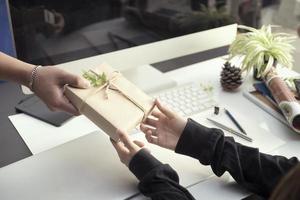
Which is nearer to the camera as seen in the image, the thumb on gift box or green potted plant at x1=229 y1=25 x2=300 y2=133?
the thumb on gift box

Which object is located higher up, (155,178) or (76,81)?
(76,81)

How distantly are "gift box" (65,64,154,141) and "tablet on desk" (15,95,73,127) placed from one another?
0.13m

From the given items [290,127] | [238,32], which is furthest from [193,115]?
[238,32]

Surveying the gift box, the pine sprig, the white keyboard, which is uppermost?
the pine sprig

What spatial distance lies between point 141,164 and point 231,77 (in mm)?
411

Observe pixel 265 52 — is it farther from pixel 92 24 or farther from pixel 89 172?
pixel 89 172

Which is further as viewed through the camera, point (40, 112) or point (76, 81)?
point (40, 112)

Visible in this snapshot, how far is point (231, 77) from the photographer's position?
885 mm

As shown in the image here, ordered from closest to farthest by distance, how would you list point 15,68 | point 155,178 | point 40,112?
point 155,178 < point 15,68 < point 40,112

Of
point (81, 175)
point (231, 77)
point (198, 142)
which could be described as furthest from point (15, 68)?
point (231, 77)

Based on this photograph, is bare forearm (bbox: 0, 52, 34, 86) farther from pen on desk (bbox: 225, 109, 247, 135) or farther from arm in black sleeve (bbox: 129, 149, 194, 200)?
pen on desk (bbox: 225, 109, 247, 135)

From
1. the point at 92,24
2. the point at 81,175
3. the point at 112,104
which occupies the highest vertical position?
the point at 92,24

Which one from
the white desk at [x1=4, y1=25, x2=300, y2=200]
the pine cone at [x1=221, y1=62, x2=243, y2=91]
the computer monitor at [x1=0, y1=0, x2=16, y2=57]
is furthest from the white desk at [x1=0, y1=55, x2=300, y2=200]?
the computer monitor at [x1=0, y1=0, x2=16, y2=57]

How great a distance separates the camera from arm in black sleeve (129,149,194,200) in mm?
548
